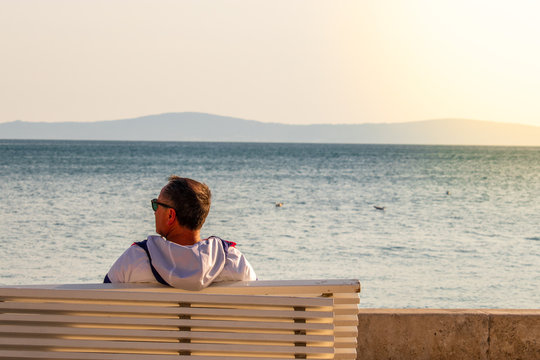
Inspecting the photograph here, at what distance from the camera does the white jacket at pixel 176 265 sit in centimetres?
262

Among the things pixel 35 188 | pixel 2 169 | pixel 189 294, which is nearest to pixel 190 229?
pixel 189 294

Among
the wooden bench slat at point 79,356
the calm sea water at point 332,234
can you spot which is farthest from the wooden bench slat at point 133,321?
the calm sea water at point 332,234

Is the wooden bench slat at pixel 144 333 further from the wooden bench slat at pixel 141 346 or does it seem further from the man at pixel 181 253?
the man at pixel 181 253

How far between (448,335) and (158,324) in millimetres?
2307

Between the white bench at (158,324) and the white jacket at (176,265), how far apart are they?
0.27 feet

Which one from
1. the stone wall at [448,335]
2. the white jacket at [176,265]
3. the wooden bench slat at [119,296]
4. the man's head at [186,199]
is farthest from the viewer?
the stone wall at [448,335]

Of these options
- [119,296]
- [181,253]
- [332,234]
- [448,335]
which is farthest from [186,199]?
[332,234]

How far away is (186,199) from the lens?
9.26 ft

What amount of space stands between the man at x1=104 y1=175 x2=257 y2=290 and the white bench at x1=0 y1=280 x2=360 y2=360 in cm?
10

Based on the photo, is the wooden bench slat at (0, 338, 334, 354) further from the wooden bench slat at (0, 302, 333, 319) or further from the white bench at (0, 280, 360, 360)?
the wooden bench slat at (0, 302, 333, 319)

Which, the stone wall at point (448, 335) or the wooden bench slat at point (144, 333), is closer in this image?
the wooden bench slat at point (144, 333)

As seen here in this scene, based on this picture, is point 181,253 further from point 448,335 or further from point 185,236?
point 448,335

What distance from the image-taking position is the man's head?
2.82 meters

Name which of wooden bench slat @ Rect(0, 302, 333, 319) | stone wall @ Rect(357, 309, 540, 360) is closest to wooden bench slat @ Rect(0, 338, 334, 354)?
wooden bench slat @ Rect(0, 302, 333, 319)
